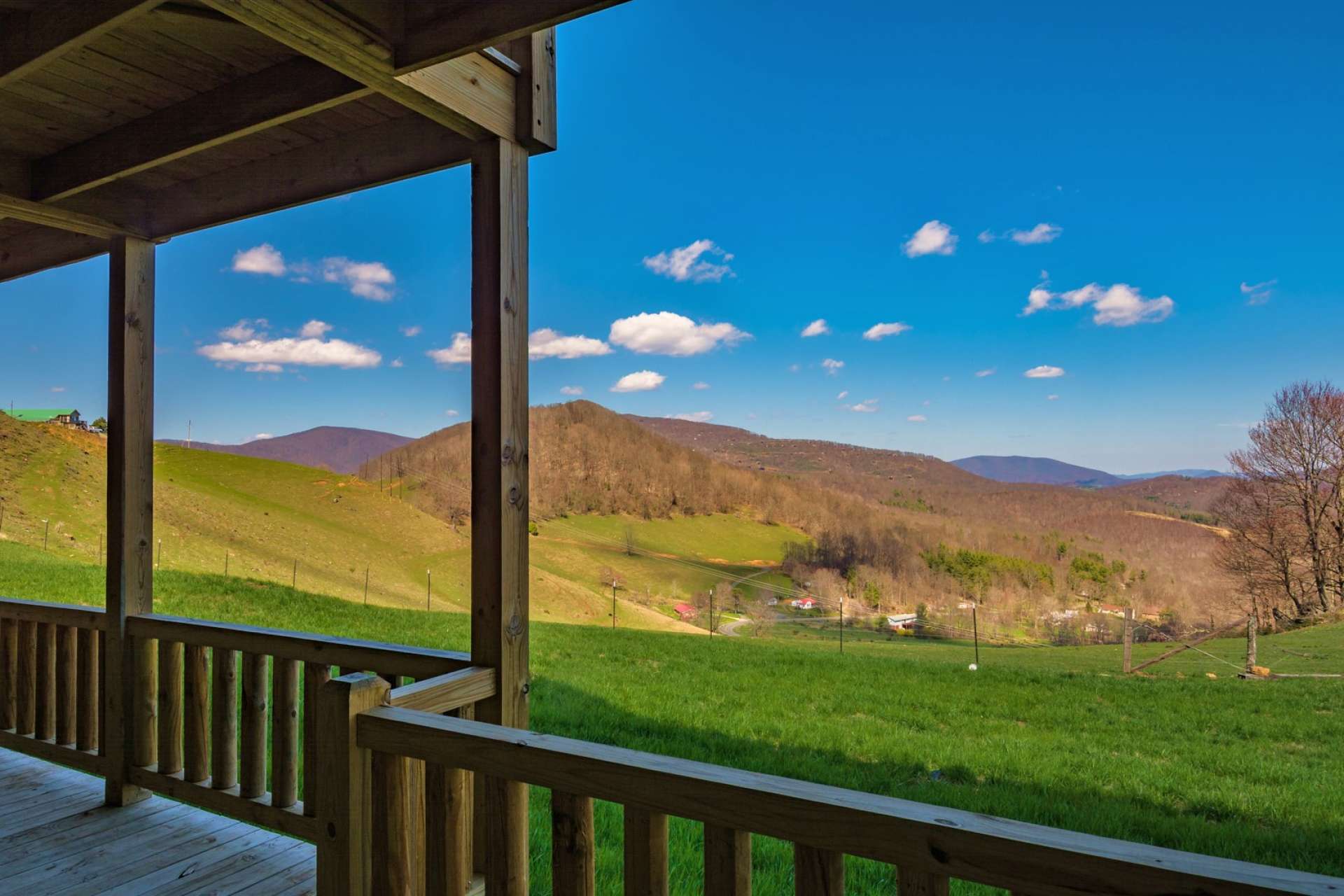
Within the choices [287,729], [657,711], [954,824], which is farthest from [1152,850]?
[657,711]

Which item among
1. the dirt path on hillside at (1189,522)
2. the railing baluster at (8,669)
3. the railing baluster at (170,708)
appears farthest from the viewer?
the dirt path on hillside at (1189,522)

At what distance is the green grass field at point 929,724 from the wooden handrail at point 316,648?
4.31 ft

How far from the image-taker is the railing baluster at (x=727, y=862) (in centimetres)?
99

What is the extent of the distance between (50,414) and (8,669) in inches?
961

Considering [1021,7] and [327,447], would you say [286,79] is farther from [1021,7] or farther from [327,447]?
[1021,7]

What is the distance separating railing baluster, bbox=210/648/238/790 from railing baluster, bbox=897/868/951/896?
234 cm

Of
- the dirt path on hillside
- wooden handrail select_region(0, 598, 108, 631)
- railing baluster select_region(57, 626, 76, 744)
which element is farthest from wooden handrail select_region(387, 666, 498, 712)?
the dirt path on hillside

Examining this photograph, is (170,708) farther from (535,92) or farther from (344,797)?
(535,92)

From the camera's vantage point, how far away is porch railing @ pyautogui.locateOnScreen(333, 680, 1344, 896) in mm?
749

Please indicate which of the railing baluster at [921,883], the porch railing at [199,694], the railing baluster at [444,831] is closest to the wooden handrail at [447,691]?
the porch railing at [199,694]

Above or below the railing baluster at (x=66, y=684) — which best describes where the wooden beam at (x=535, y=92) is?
above

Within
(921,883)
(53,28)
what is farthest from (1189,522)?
(53,28)

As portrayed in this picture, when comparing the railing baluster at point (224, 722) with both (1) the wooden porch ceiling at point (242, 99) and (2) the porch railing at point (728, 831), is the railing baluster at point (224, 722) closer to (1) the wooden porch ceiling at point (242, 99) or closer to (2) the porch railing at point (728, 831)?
(2) the porch railing at point (728, 831)

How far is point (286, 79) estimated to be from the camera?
6.29 ft
